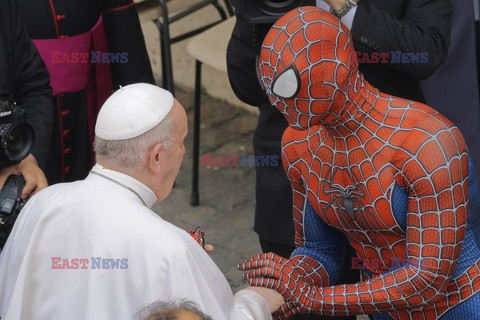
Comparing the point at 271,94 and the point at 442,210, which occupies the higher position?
the point at 271,94

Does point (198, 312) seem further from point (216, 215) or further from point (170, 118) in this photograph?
point (216, 215)

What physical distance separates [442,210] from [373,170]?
22cm

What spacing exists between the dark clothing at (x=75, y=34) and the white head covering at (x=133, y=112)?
1.26 meters

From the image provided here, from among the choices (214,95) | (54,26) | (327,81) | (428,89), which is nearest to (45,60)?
(54,26)

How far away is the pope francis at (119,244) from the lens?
9.22 ft

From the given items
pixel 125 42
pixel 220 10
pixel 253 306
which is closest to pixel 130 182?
pixel 253 306

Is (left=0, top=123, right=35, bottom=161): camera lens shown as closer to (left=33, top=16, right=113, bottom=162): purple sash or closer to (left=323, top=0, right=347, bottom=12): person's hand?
(left=33, top=16, right=113, bottom=162): purple sash

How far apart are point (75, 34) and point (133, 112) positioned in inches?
57.7

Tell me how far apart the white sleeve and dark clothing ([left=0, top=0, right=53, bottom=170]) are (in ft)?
4.27

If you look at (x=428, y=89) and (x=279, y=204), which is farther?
(x=428, y=89)

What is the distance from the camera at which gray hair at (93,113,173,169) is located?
2.93 m

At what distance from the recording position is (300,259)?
309cm

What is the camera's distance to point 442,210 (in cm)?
272

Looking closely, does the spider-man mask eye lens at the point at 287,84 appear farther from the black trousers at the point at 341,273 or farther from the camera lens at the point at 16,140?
the camera lens at the point at 16,140
